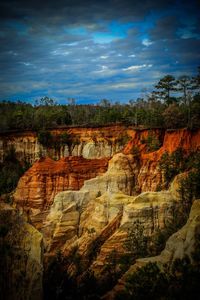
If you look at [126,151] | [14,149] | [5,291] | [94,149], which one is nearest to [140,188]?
[126,151]

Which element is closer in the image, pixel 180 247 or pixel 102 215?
pixel 180 247

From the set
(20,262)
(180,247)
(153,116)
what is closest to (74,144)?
(153,116)

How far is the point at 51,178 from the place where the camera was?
4422 cm

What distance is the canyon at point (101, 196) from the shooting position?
32531mm

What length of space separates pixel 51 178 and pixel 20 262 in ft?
59.9

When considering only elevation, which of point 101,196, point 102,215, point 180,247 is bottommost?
point 102,215

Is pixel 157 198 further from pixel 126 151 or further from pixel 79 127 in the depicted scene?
pixel 79 127

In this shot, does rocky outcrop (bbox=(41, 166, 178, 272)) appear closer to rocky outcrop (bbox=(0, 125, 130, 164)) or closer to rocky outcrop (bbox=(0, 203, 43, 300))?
rocky outcrop (bbox=(0, 203, 43, 300))

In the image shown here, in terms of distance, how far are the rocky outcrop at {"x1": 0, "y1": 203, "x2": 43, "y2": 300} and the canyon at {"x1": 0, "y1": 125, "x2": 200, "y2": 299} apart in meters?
0.20

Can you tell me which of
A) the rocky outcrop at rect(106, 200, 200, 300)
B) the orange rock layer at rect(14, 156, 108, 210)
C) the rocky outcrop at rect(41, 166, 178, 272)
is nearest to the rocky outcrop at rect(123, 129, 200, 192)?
the rocky outcrop at rect(41, 166, 178, 272)

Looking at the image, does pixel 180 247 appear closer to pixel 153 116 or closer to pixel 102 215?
pixel 102 215

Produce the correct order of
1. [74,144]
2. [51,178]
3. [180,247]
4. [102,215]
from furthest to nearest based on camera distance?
[74,144]
[51,178]
[102,215]
[180,247]

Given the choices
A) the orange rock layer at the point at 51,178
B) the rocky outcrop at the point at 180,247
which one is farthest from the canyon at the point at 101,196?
the rocky outcrop at the point at 180,247

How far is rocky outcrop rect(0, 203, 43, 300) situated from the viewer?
83.9 feet
